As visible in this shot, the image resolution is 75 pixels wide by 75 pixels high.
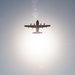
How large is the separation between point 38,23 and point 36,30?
95 centimetres

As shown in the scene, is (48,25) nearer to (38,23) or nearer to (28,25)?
(38,23)

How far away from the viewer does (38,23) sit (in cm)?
1557

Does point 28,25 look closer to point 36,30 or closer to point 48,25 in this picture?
point 36,30

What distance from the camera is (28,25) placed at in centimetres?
1563

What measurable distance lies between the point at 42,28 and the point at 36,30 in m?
0.78

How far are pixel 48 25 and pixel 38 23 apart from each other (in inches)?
47.1

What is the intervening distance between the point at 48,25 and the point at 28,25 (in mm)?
2336

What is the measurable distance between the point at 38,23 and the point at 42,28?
95 cm

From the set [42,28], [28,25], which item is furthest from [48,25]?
[28,25]

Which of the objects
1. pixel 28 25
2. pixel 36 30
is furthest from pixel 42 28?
pixel 28 25

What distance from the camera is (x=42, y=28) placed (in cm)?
1617

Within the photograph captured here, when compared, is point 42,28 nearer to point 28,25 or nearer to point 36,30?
point 36,30

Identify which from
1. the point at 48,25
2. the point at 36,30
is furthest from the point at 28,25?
the point at 48,25
